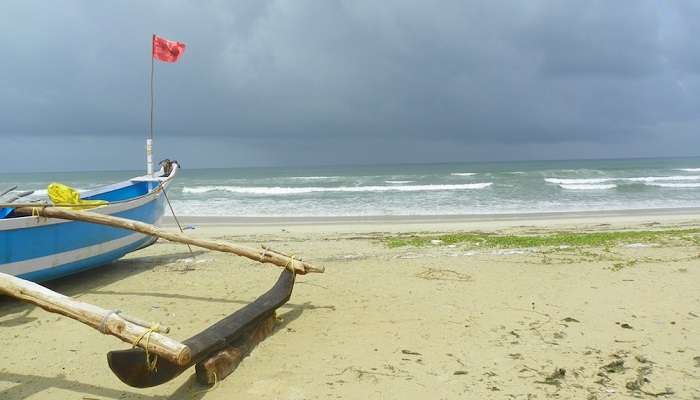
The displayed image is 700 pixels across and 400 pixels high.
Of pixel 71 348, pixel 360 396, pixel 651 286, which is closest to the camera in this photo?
pixel 360 396

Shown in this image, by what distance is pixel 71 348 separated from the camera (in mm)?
4637

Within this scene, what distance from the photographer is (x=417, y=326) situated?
4988 mm

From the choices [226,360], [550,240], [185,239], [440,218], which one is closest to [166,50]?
[185,239]

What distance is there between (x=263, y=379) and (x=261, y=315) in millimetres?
759

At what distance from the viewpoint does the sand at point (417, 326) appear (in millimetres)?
3732

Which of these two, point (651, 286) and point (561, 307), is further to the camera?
point (651, 286)

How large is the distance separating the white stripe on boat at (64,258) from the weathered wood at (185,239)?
587 millimetres

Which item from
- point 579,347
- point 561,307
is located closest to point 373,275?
point 561,307

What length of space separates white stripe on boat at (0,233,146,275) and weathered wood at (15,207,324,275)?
59cm

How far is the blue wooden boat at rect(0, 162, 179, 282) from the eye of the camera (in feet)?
18.6

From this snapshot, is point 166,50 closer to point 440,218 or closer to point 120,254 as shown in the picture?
point 120,254

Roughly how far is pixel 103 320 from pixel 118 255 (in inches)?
198

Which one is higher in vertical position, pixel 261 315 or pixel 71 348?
pixel 261 315

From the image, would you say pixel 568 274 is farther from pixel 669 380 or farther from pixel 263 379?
pixel 263 379
